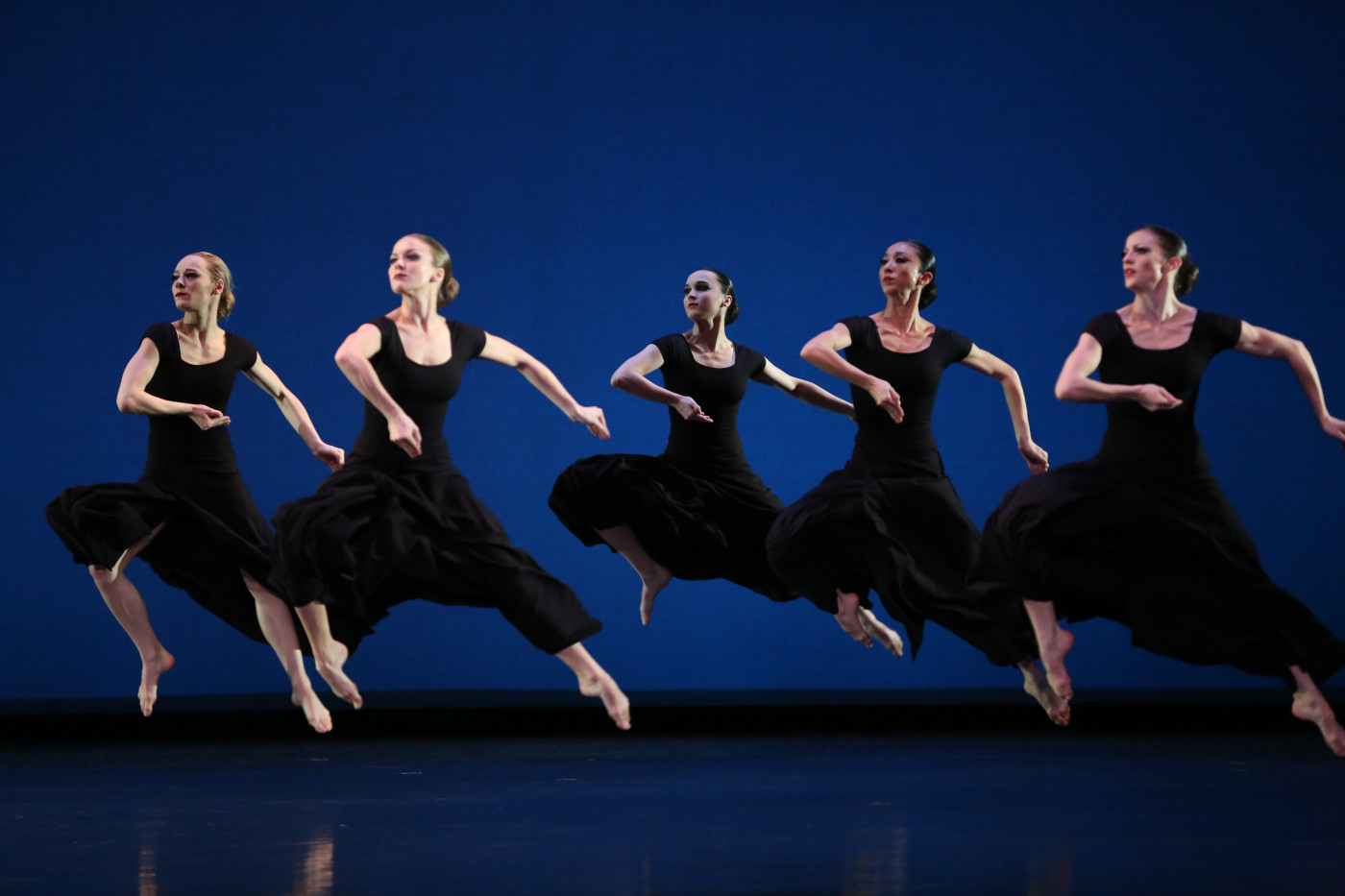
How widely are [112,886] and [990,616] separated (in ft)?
9.89

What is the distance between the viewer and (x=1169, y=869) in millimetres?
3660

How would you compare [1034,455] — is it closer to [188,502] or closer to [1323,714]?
[1323,714]

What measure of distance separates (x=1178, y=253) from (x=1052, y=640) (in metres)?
1.31

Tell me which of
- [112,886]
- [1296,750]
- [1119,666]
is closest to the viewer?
[112,886]

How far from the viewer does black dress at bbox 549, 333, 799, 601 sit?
5.80 metres

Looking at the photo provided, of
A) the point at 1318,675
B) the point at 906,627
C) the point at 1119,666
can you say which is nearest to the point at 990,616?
the point at 906,627

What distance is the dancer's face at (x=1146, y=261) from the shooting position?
487 cm

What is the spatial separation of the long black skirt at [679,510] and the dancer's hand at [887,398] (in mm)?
765

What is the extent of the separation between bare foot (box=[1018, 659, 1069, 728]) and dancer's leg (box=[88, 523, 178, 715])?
3014 mm

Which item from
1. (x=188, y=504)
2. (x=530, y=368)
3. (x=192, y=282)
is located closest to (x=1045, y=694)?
(x=530, y=368)

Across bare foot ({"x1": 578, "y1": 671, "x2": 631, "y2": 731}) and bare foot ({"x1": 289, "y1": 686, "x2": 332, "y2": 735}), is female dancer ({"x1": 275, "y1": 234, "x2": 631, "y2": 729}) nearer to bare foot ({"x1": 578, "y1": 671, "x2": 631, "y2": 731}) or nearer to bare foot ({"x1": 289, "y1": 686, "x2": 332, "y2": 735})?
bare foot ({"x1": 578, "y1": 671, "x2": 631, "y2": 731})

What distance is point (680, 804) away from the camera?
4.65 meters

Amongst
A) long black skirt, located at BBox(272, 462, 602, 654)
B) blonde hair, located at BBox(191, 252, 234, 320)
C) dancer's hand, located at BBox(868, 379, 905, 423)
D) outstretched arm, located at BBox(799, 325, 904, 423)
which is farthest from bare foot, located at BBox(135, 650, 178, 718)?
dancer's hand, located at BBox(868, 379, 905, 423)

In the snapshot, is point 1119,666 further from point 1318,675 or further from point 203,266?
point 203,266
